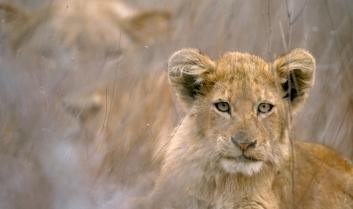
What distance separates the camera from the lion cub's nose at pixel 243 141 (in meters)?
5.26

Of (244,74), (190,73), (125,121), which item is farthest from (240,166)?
(125,121)

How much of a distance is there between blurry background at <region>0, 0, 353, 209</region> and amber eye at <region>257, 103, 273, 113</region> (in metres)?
1.09

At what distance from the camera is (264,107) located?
5496mm

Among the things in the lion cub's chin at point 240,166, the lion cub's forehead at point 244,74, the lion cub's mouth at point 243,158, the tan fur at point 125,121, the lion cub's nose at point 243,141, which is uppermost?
the lion cub's forehead at point 244,74

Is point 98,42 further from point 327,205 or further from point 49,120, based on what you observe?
point 327,205

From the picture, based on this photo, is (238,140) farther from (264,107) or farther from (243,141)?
(264,107)

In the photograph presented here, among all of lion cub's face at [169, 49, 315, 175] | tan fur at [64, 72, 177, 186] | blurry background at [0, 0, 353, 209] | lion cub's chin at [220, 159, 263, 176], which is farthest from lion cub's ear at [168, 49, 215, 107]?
tan fur at [64, 72, 177, 186]

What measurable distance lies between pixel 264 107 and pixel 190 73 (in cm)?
45

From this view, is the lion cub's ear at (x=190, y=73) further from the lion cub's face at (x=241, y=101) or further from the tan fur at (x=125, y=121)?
the tan fur at (x=125, y=121)

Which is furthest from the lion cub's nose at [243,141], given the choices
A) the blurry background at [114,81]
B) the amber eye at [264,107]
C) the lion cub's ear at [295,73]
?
the blurry background at [114,81]

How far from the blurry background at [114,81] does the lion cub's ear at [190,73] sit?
77 cm

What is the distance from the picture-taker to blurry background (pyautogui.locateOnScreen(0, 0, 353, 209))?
6777 millimetres

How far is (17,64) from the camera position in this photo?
8031 millimetres

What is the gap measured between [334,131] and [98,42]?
76.3 inches
